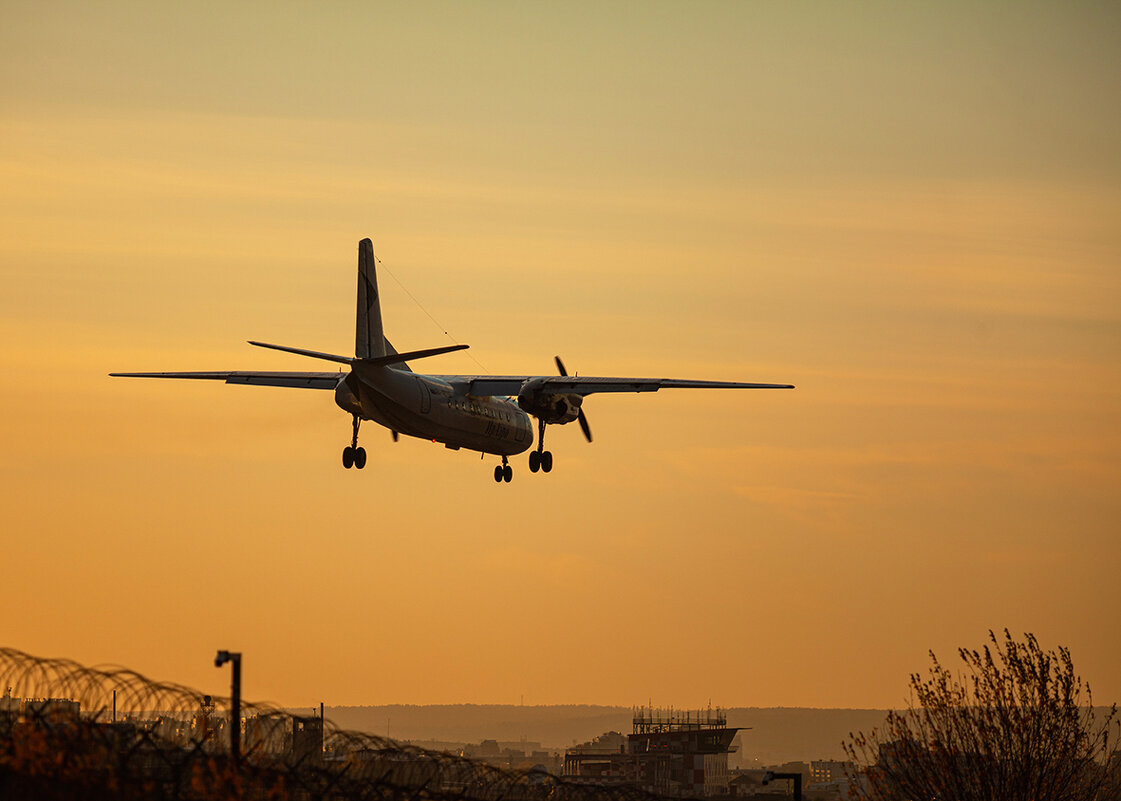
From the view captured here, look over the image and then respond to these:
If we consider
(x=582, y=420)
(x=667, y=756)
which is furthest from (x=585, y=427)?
(x=667, y=756)

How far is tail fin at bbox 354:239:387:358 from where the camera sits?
76.2 metres

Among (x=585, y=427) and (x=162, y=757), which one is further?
(x=585, y=427)

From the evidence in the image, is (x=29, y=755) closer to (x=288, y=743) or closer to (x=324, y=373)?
(x=288, y=743)

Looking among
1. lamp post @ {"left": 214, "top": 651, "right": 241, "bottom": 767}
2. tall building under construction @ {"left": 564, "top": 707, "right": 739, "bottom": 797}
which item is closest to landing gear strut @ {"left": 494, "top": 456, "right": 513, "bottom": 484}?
lamp post @ {"left": 214, "top": 651, "right": 241, "bottom": 767}

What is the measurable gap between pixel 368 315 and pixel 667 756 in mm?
108720

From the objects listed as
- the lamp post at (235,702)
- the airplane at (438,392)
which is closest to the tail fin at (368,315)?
the airplane at (438,392)

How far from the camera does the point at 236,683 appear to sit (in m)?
37.4

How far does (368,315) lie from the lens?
7756 centimetres

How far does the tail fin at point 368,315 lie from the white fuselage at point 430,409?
139 inches

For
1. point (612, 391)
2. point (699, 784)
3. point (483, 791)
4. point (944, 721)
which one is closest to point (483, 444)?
point (612, 391)

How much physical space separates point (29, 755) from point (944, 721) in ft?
127

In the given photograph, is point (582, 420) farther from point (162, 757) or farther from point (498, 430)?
point (162, 757)

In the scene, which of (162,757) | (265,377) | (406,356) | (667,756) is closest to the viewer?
(162,757)

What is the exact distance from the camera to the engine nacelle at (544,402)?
251 ft
